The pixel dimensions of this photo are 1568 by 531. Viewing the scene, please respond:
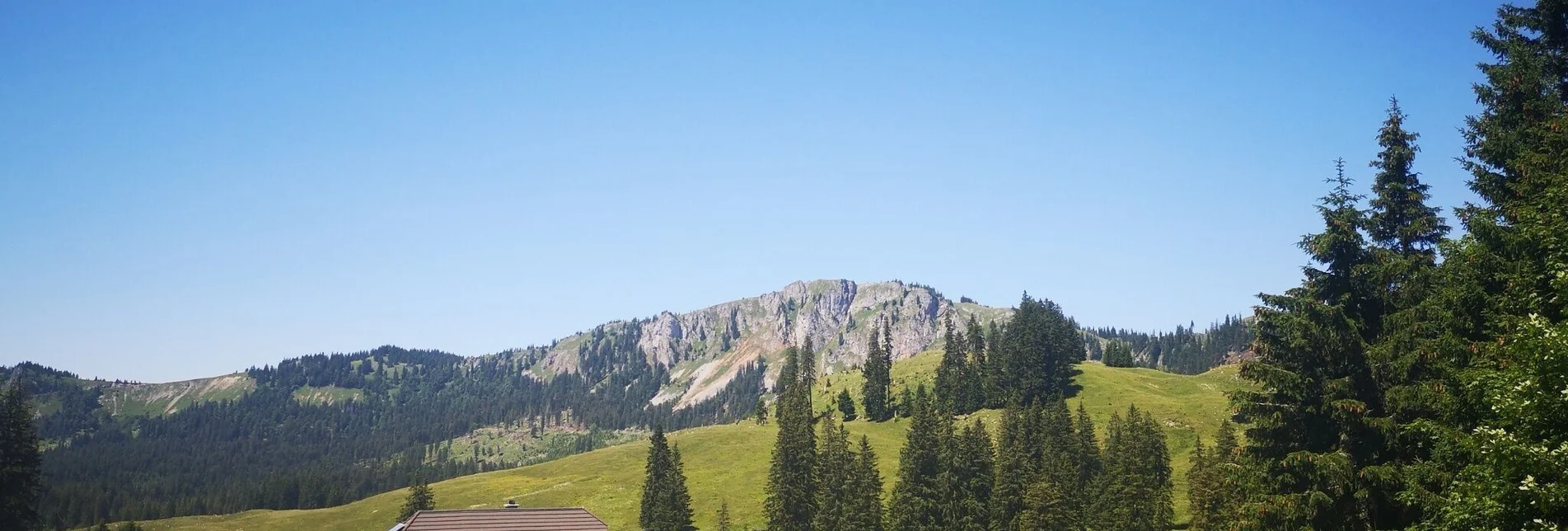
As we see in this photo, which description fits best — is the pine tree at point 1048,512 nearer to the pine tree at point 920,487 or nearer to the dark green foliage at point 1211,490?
the pine tree at point 920,487

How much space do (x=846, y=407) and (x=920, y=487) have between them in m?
100

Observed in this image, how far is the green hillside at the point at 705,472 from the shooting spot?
130375 millimetres

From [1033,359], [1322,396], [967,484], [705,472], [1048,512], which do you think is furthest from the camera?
[1033,359]

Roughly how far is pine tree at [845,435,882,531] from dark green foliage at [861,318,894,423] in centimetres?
8759

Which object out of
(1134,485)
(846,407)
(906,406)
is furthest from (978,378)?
(1134,485)

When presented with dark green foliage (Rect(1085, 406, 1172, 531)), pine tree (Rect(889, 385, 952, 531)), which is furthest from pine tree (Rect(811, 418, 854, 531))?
dark green foliage (Rect(1085, 406, 1172, 531))

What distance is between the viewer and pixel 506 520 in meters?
57.6

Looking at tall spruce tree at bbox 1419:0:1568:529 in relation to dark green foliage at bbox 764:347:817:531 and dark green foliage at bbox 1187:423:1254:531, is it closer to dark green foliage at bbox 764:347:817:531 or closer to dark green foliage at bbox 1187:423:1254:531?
dark green foliage at bbox 1187:423:1254:531

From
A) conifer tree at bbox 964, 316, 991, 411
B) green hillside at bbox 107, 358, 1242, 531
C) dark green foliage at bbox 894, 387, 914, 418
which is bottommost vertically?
green hillside at bbox 107, 358, 1242, 531

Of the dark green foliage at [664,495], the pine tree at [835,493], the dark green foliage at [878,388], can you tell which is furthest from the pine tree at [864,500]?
the dark green foliage at [878,388]

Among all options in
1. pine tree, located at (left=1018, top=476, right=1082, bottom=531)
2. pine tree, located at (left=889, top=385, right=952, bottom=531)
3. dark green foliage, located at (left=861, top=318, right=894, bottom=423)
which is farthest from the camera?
dark green foliage, located at (left=861, top=318, right=894, bottom=423)

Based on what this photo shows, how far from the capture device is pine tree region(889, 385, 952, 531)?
83625 mm

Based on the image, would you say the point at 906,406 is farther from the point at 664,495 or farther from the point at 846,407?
the point at 664,495

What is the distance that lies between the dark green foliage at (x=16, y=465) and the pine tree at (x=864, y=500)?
63538 mm
